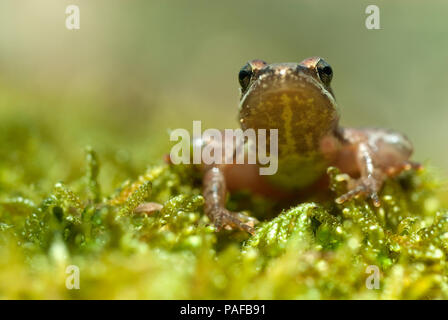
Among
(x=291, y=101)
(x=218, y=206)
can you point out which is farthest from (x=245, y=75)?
(x=218, y=206)

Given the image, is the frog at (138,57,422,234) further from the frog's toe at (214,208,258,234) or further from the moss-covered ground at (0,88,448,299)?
the moss-covered ground at (0,88,448,299)

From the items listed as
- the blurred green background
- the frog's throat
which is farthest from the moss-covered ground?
the blurred green background

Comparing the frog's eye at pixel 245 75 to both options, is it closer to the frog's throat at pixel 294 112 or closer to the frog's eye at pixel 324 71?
the frog's throat at pixel 294 112

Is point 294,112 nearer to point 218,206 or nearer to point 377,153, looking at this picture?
point 218,206

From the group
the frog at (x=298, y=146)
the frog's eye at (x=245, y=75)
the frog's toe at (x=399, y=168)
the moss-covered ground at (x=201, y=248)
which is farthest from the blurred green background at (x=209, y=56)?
the moss-covered ground at (x=201, y=248)

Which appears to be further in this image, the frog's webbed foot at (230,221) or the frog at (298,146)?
the frog at (298,146)

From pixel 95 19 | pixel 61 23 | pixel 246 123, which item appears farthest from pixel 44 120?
pixel 95 19
